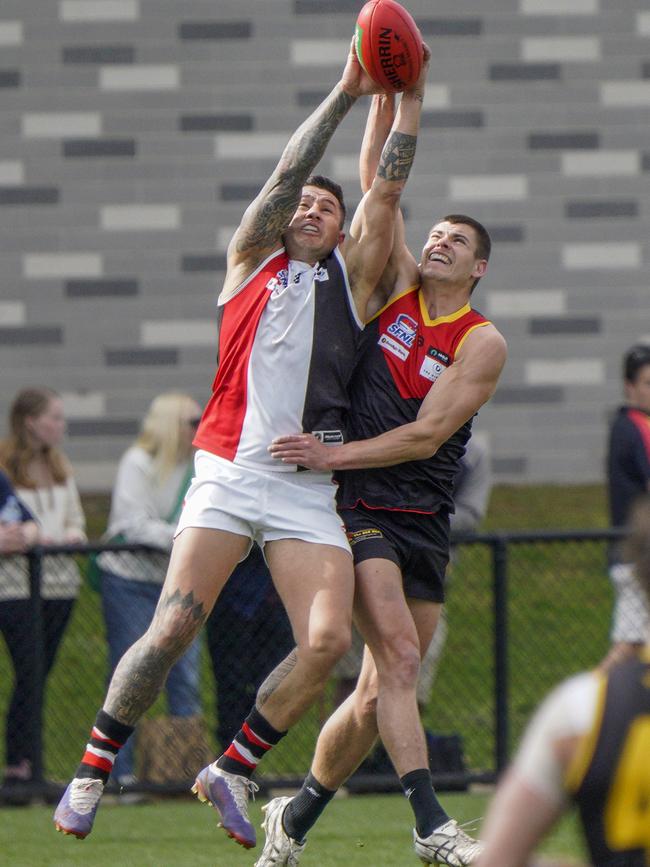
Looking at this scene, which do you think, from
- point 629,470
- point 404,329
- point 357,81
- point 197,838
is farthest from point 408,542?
point 629,470

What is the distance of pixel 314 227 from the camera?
18.0ft

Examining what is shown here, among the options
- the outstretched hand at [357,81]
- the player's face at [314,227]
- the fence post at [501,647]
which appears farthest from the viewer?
the fence post at [501,647]

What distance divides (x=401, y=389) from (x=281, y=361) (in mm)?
533

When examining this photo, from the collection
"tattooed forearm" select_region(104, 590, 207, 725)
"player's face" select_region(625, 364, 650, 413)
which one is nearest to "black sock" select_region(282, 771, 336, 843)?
"tattooed forearm" select_region(104, 590, 207, 725)

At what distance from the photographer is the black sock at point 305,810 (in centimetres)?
535

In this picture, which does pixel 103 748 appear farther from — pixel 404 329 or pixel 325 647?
pixel 404 329

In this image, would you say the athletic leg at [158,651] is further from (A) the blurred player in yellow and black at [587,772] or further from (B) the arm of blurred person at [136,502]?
(B) the arm of blurred person at [136,502]

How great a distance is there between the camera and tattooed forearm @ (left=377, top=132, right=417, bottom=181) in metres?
5.29

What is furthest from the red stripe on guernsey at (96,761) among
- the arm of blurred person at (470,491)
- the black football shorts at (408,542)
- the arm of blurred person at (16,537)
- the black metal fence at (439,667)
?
the arm of blurred person at (470,491)

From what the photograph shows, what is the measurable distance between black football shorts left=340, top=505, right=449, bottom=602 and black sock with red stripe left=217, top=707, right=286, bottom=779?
67cm

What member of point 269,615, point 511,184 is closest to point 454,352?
point 269,615

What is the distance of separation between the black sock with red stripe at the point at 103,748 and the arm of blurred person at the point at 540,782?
3.02 m

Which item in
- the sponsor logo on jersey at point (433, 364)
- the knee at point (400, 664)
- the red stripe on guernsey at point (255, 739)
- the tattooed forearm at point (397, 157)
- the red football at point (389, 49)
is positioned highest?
the red football at point (389, 49)

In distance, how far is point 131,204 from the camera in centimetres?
1155
